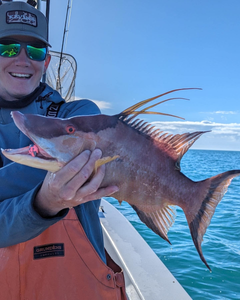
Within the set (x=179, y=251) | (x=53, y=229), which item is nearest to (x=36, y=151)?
(x=53, y=229)

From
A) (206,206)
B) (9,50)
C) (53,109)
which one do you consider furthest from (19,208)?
(9,50)

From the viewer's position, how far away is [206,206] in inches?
67.6

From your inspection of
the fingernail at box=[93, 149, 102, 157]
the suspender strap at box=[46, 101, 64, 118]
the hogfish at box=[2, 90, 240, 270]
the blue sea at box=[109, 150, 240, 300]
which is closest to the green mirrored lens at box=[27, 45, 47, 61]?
the suspender strap at box=[46, 101, 64, 118]

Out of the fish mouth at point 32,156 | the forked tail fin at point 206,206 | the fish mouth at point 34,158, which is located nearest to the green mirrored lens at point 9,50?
the fish mouth at point 32,156

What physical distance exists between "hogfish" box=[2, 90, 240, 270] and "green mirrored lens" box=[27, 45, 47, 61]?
2.99 feet

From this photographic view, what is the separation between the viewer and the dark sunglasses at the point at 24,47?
2043mm

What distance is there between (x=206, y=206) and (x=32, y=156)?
1111 millimetres

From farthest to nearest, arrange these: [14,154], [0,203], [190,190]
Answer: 1. [190,190]
2. [0,203]
3. [14,154]

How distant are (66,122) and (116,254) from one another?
8.15 ft

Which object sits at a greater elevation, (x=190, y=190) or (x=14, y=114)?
(x=14, y=114)

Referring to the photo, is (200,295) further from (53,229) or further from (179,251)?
(53,229)

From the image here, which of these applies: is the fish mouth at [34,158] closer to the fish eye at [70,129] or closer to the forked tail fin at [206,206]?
the fish eye at [70,129]

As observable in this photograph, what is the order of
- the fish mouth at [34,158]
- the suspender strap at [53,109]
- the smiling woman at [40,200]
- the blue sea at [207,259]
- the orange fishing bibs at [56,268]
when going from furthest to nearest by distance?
the blue sea at [207,259]
the suspender strap at [53,109]
the orange fishing bibs at [56,268]
the smiling woman at [40,200]
the fish mouth at [34,158]

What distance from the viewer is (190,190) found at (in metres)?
1.71
